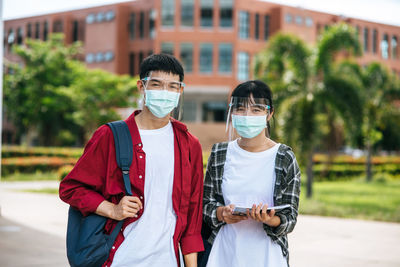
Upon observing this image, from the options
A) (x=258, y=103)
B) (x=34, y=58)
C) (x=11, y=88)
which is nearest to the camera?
(x=258, y=103)

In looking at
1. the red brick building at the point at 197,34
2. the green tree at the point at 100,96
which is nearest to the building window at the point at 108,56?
the red brick building at the point at 197,34

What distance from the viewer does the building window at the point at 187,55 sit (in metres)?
38.3

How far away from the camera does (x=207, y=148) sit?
37844 millimetres

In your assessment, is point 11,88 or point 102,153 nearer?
point 102,153

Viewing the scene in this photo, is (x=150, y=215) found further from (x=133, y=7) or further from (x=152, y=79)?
(x=133, y=7)

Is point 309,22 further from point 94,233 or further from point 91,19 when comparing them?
point 94,233

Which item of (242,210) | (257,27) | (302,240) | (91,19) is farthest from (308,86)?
(91,19)

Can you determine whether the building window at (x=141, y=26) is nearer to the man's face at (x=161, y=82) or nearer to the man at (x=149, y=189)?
the man's face at (x=161, y=82)

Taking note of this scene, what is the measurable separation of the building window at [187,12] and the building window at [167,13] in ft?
2.43

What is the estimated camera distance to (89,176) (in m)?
2.54

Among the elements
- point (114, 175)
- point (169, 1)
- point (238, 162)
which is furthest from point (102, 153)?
point (169, 1)

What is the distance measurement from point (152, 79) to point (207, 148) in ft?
115

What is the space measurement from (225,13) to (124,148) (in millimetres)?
37702

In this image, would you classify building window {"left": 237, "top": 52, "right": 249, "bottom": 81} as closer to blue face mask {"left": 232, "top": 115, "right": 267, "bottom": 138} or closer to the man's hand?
blue face mask {"left": 232, "top": 115, "right": 267, "bottom": 138}
